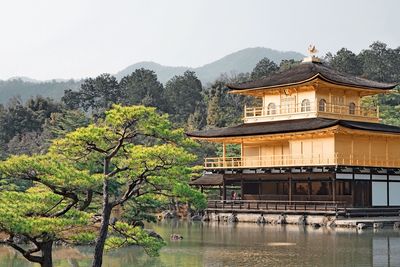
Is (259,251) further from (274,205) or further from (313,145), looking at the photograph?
(313,145)

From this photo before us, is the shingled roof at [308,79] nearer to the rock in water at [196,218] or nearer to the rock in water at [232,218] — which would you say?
the rock in water at [232,218]

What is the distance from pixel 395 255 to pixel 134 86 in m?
75.0

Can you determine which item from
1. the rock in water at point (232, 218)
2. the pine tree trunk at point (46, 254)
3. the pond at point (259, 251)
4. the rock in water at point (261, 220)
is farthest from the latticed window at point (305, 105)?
the pine tree trunk at point (46, 254)

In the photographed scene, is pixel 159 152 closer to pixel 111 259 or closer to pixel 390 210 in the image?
pixel 111 259

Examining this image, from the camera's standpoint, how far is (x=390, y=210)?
44.9 metres

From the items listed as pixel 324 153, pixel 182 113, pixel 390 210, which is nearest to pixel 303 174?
pixel 324 153

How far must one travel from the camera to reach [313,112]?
4859 centimetres

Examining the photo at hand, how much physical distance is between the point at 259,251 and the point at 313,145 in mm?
20005

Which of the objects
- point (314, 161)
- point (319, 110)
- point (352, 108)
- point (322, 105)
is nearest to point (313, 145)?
point (314, 161)

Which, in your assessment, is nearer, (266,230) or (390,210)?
(266,230)

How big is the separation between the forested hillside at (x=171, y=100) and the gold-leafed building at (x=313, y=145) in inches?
572

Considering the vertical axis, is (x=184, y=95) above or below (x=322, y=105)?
above

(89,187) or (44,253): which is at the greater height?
(89,187)

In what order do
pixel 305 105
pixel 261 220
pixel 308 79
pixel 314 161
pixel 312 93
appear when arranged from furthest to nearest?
pixel 305 105 → pixel 312 93 → pixel 308 79 → pixel 314 161 → pixel 261 220
